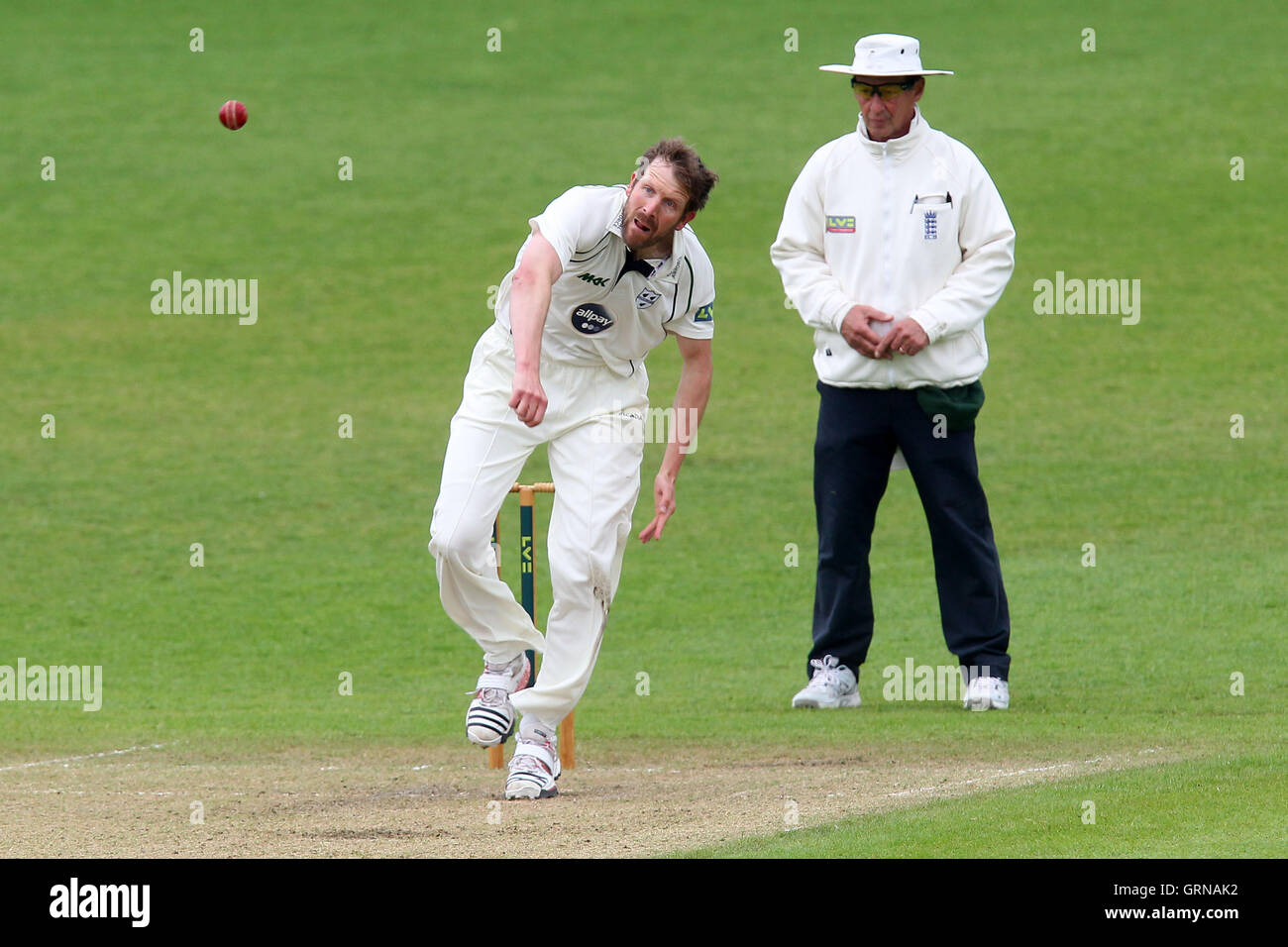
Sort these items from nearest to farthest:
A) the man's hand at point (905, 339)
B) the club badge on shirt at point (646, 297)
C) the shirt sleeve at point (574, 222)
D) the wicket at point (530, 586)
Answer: the shirt sleeve at point (574, 222) < the club badge on shirt at point (646, 297) < the wicket at point (530, 586) < the man's hand at point (905, 339)

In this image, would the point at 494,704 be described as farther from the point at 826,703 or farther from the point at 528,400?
the point at 826,703

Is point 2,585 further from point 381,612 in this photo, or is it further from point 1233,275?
point 1233,275

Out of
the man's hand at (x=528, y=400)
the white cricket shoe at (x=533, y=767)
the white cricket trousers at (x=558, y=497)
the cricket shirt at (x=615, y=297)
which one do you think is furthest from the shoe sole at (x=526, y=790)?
the cricket shirt at (x=615, y=297)

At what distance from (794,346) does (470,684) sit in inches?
351

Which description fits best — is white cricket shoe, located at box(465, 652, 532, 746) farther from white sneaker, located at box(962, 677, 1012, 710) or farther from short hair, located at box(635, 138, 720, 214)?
white sneaker, located at box(962, 677, 1012, 710)

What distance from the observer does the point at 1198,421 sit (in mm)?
16328

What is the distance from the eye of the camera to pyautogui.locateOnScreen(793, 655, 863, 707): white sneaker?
959cm

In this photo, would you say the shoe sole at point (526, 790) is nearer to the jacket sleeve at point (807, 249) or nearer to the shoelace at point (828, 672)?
the shoelace at point (828, 672)

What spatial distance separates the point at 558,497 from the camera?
765 centimetres

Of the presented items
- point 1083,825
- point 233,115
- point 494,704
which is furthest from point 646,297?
point 233,115

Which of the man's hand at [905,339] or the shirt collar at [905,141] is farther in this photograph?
the shirt collar at [905,141]

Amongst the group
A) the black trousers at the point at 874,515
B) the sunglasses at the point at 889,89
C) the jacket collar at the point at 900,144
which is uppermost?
the sunglasses at the point at 889,89

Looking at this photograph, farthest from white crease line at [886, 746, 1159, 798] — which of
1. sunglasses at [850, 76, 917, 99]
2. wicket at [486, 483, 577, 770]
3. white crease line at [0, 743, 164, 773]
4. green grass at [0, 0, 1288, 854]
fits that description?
white crease line at [0, 743, 164, 773]

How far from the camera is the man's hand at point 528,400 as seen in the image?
679 centimetres
